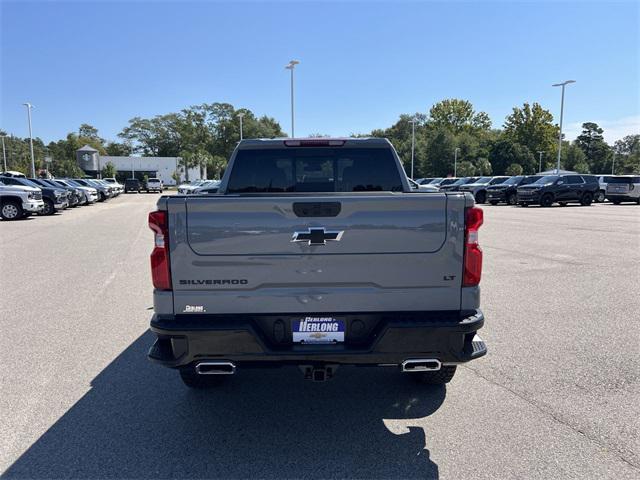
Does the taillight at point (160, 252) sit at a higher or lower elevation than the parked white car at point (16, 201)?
higher

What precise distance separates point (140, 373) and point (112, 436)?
3.73 ft

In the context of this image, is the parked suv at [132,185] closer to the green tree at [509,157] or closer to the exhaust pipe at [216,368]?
the green tree at [509,157]

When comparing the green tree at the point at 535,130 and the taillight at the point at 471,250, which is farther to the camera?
the green tree at the point at 535,130

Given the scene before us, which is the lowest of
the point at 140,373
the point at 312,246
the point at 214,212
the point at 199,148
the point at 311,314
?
the point at 140,373

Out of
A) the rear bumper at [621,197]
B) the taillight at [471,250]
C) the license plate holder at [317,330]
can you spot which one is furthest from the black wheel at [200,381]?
the rear bumper at [621,197]

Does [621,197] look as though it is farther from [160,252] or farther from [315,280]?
[160,252]

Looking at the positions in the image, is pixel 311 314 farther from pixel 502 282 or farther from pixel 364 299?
pixel 502 282

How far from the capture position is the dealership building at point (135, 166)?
294 ft

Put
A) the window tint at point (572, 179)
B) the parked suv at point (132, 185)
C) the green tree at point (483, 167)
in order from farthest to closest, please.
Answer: the green tree at point (483, 167) < the parked suv at point (132, 185) < the window tint at point (572, 179)

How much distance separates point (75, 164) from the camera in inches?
3413

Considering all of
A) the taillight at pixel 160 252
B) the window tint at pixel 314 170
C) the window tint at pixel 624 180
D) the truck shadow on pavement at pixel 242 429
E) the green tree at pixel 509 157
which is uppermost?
the green tree at pixel 509 157

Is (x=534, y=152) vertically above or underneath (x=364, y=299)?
above

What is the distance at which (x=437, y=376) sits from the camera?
3994 millimetres

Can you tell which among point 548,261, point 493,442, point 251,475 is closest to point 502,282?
point 548,261
